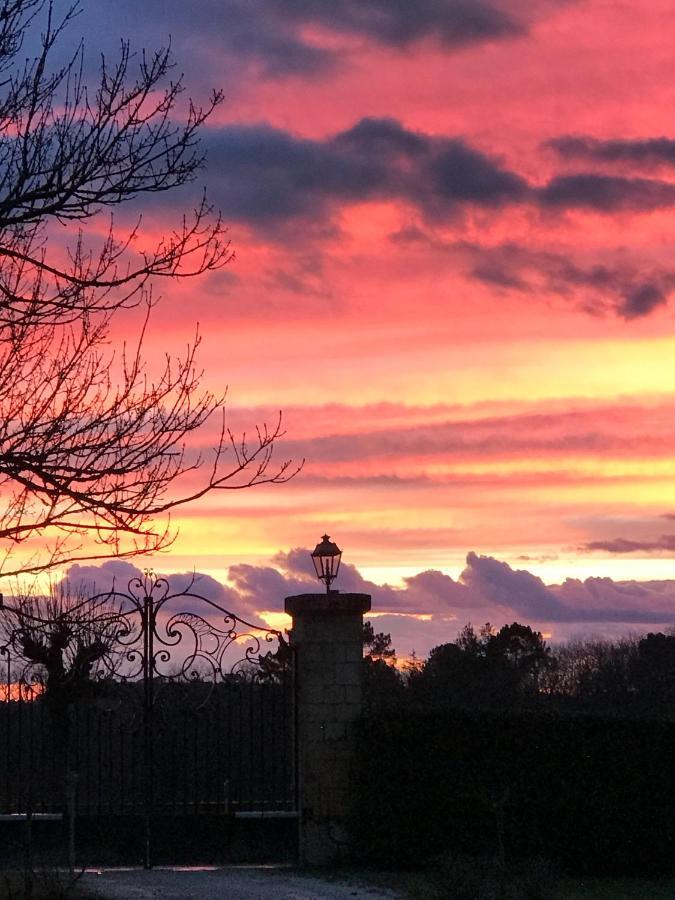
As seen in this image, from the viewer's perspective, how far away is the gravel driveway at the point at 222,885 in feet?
35.1

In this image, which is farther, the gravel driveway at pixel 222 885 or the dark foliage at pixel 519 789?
the dark foliage at pixel 519 789

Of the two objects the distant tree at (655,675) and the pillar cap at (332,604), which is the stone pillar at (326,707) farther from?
the distant tree at (655,675)

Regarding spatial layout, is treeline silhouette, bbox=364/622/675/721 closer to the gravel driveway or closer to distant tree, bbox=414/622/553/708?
distant tree, bbox=414/622/553/708

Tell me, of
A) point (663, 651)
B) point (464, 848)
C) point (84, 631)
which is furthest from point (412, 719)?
point (663, 651)

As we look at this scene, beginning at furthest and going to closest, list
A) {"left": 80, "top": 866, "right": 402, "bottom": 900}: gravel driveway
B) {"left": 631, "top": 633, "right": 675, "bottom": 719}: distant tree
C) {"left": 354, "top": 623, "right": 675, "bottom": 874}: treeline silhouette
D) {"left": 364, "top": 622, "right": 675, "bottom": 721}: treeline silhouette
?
1. {"left": 631, "top": 633, "right": 675, "bottom": 719}: distant tree
2. {"left": 364, "top": 622, "right": 675, "bottom": 721}: treeline silhouette
3. {"left": 354, "top": 623, "right": 675, "bottom": 874}: treeline silhouette
4. {"left": 80, "top": 866, "right": 402, "bottom": 900}: gravel driveway

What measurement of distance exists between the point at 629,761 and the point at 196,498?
21.4ft

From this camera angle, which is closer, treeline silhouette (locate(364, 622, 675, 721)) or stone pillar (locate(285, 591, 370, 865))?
stone pillar (locate(285, 591, 370, 865))

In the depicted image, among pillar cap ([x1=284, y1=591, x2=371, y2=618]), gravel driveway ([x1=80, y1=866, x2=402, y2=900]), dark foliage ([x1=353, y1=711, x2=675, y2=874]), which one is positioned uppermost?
pillar cap ([x1=284, y1=591, x2=371, y2=618])

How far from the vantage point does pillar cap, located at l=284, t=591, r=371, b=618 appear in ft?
41.9

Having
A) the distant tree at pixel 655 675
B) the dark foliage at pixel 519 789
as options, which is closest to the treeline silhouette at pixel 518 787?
the dark foliage at pixel 519 789

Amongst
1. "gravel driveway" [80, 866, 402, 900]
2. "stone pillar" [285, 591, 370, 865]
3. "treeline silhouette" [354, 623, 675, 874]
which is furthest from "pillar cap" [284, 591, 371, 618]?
"gravel driveway" [80, 866, 402, 900]

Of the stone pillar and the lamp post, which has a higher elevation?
the lamp post

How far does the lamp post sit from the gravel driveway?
329 cm

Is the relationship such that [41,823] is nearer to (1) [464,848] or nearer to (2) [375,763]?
(2) [375,763]
